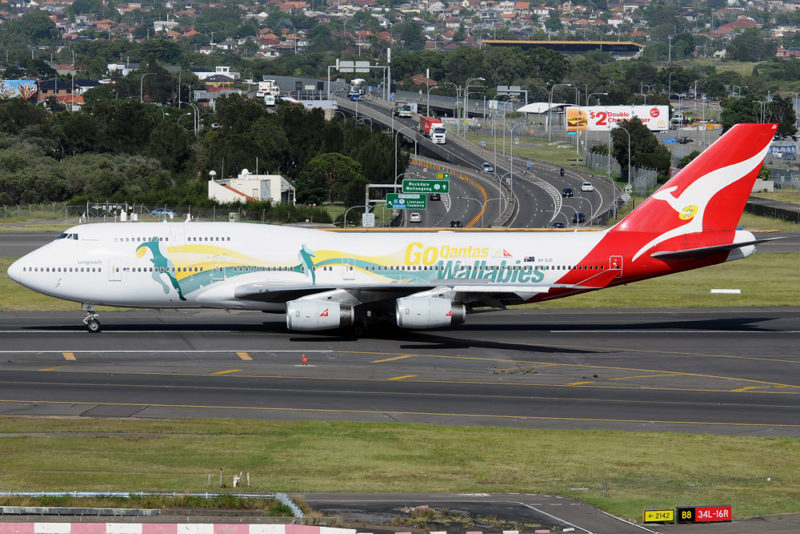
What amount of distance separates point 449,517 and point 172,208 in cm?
9709

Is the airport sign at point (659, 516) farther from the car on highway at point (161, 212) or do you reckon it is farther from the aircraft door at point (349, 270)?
the car on highway at point (161, 212)

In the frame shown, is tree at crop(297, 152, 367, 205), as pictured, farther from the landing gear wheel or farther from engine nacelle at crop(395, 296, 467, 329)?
engine nacelle at crop(395, 296, 467, 329)

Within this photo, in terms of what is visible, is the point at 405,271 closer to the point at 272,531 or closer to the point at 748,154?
the point at 748,154

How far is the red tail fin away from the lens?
171 feet

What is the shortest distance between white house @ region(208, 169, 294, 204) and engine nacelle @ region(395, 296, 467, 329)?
2834 inches

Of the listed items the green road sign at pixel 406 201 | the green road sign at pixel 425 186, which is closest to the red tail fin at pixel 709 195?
the green road sign at pixel 406 201

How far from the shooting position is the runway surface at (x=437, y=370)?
3778 cm

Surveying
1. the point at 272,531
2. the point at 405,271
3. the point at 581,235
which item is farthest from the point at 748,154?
the point at 272,531

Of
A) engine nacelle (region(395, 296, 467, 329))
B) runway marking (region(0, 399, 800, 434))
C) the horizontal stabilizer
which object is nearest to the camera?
runway marking (region(0, 399, 800, 434))

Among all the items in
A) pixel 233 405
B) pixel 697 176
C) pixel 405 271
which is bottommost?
pixel 233 405

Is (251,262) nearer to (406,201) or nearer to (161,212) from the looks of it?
(406,201)

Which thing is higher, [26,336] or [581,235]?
[581,235]

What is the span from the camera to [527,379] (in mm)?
43250

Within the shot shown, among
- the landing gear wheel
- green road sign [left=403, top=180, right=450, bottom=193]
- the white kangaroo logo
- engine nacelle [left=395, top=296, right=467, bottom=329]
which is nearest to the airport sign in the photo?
engine nacelle [left=395, top=296, right=467, bottom=329]
